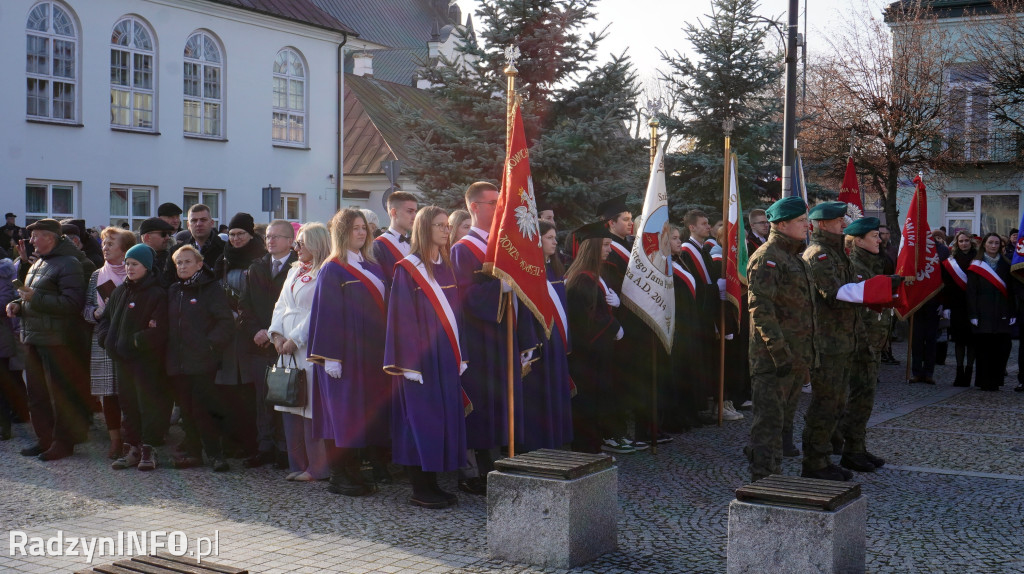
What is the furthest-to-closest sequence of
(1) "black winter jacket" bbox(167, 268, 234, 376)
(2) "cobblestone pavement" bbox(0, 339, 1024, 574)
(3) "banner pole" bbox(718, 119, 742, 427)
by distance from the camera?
(3) "banner pole" bbox(718, 119, 742, 427) → (1) "black winter jacket" bbox(167, 268, 234, 376) → (2) "cobblestone pavement" bbox(0, 339, 1024, 574)

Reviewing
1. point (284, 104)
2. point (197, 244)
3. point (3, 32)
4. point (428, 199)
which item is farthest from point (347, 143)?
point (197, 244)

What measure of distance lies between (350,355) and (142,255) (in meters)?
2.23

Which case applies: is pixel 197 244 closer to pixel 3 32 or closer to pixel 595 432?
pixel 595 432

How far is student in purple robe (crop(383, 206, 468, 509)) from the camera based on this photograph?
7.15m

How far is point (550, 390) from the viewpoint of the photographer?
8.10m

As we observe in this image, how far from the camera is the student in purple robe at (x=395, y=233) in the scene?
8.12 meters

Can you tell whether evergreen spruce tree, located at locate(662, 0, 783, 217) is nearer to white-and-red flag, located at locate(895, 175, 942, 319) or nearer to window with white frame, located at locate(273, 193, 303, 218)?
white-and-red flag, located at locate(895, 175, 942, 319)

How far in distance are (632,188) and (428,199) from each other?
3632 millimetres

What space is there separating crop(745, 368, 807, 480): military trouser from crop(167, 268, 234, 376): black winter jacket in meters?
4.02

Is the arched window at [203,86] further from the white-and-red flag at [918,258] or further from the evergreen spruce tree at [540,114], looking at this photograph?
the white-and-red flag at [918,258]

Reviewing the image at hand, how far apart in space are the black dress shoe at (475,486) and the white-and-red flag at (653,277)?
87.9 inches

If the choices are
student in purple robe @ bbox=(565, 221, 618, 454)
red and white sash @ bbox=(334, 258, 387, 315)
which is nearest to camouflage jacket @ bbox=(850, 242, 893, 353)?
student in purple robe @ bbox=(565, 221, 618, 454)

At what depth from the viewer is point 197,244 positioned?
10.3 m

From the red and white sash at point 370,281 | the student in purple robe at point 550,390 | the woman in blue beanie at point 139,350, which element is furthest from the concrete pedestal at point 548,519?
the woman in blue beanie at point 139,350
